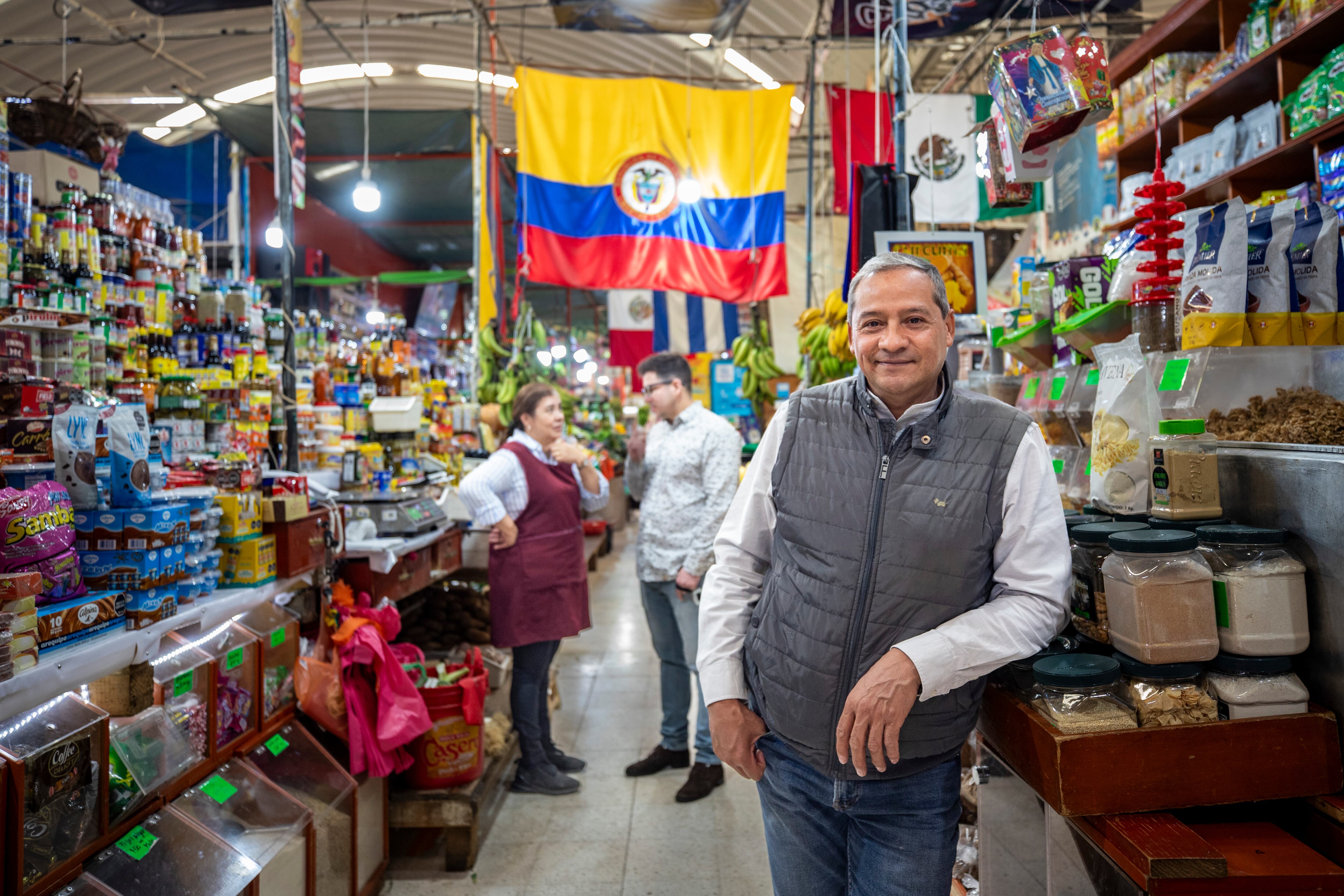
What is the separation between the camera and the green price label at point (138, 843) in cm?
181

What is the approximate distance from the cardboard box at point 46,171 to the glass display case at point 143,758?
5.95 ft

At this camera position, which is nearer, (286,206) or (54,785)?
(54,785)

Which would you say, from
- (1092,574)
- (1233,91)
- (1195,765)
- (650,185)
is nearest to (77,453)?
(1092,574)

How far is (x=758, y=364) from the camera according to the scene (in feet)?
20.2

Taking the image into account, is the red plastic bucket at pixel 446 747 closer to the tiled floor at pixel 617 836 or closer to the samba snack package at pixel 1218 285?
the tiled floor at pixel 617 836

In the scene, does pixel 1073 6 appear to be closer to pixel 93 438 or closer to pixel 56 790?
pixel 93 438

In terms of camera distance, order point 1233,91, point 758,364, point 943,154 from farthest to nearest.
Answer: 1. point 758,364
2. point 943,154
3. point 1233,91

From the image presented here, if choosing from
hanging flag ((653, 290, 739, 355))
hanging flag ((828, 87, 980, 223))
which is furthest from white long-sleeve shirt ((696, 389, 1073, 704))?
hanging flag ((653, 290, 739, 355))

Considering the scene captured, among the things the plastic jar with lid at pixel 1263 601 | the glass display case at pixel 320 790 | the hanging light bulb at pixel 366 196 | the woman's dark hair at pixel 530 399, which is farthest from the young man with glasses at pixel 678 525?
the hanging light bulb at pixel 366 196

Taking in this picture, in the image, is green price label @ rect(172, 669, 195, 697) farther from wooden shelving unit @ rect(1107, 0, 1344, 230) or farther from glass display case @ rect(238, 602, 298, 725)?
wooden shelving unit @ rect(1107, 0, 1344, 230)

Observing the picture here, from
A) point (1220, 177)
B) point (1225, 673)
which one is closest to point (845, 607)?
point (1225, 673)

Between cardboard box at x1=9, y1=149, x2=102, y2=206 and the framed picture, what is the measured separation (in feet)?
9.37

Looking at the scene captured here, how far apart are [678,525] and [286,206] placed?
2.18m

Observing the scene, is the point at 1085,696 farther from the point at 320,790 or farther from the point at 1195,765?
the point at 320,790
